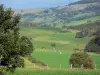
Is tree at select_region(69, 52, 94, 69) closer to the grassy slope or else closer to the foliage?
the grassy slope

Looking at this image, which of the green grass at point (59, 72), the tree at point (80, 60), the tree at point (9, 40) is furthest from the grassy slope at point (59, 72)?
the tree at point (80, 60)

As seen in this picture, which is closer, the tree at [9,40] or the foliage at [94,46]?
the tree at [9,40]

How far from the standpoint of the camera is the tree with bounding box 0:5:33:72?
28755mm

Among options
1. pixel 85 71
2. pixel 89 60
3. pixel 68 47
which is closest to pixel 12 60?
pixel 85 71

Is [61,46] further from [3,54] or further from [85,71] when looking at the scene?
[3,54]

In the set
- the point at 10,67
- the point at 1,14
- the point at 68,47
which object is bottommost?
the point at 68,47

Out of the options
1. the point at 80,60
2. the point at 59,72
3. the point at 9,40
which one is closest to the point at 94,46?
the point at 80,60

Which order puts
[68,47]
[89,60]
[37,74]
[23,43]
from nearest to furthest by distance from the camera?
[23,43]
[37,74]
[89,60]
[68,47]

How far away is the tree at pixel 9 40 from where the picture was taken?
94.3 feet

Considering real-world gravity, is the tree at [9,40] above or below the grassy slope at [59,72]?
above

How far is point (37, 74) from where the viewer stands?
155ft

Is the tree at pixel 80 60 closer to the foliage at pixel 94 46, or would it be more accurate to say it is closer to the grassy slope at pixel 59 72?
the grassy slope at pixel 59 72

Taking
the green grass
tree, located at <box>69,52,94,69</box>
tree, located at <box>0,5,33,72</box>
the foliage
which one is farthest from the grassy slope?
the foliage

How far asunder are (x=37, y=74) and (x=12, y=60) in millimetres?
17704
